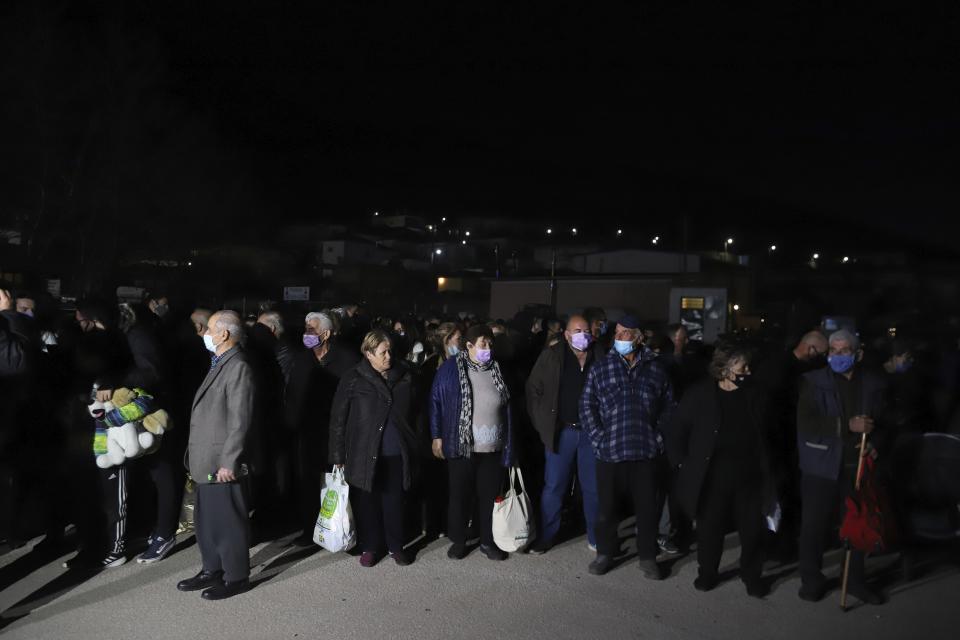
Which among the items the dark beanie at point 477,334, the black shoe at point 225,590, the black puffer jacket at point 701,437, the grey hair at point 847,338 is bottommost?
the black shoe at point 225,590

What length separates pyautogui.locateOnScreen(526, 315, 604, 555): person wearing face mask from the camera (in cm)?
654

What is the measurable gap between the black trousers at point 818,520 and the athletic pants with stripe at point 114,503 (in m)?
5.21

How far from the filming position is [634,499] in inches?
235

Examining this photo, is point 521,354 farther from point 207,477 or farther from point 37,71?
point 37,71

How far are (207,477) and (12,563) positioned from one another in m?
2.06

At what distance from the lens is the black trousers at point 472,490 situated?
20.6 feet

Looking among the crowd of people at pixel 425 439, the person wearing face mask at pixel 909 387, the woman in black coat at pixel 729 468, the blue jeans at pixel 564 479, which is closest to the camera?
the crowd of people at pixel 425 439

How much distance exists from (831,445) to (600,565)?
77.9 inches

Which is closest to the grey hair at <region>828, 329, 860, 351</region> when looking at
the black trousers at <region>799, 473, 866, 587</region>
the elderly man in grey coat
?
the black trousers at <region>799, 473, 866, 587</region>

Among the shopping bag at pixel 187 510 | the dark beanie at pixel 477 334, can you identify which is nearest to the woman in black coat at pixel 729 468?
the dark beanie at pixel 477 334

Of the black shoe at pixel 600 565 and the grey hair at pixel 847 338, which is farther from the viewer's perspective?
the black shoe at pixel 600 565

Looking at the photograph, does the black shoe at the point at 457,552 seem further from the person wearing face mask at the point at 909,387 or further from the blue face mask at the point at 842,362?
the person wearing face mask at the point at 909,387

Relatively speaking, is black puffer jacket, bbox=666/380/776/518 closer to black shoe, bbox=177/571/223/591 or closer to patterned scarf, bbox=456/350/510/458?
patterned scarf, bbox=456/350/510/458

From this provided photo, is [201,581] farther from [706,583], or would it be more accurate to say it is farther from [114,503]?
[706,583]
